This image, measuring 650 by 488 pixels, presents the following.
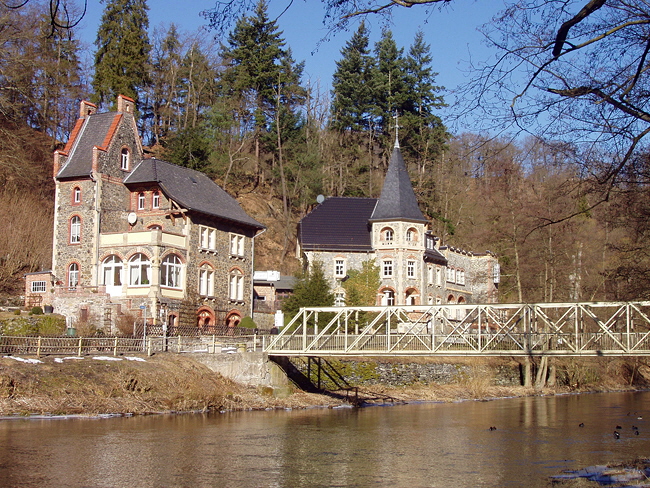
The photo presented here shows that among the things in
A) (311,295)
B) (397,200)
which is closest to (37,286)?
(311,295)

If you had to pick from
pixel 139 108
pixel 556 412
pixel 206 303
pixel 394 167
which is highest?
pixel 139 108

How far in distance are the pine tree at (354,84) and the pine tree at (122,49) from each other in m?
19.5

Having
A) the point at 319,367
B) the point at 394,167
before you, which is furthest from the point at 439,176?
the point at 319,367

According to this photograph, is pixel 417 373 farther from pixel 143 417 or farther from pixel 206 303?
pixel 143 417

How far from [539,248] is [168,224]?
2363 cm

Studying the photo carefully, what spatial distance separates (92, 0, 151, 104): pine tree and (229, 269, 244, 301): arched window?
22.8 metres

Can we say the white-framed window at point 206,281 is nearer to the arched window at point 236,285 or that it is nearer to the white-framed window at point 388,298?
the arched window at point 236,285

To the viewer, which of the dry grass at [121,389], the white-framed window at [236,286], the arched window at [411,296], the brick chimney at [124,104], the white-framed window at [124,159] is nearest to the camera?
the dry grass at [121,389]

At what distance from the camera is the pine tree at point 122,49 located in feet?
227

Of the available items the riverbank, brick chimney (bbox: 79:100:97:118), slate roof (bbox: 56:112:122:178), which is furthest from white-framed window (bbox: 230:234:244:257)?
the riverbank

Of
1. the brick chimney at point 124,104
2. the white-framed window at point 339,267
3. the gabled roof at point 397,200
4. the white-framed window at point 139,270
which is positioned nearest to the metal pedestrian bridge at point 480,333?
the white-framed window at point 339,267

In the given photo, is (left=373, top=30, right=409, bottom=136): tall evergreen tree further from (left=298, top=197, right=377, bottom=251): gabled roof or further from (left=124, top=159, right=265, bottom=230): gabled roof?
(left=124, top=159, right=265, bottom=230): gabled roof

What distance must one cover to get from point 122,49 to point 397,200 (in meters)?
28.1

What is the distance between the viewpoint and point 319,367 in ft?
140
